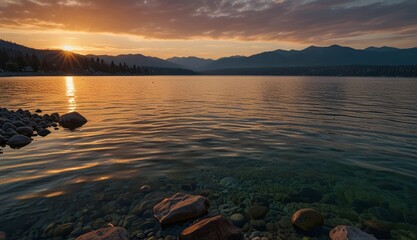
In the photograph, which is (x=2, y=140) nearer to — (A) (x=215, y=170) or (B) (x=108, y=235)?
(A) (x=215, y=170)

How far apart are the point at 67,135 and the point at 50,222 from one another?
12.1 metres

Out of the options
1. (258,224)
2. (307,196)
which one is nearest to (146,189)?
(258,224)

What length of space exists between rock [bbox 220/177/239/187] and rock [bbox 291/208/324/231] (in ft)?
9.86

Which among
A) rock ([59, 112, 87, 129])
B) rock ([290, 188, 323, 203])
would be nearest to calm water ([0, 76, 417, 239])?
rock ([290, 188, 323, 203])

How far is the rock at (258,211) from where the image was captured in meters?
8.29

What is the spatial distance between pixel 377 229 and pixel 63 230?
30.0 ft

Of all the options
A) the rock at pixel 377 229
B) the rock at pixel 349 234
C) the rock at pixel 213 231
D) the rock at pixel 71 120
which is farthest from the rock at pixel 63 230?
the rock at pixel 71 120

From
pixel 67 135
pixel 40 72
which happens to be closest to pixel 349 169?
pixel 67 135

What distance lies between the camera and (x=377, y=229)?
7.64 m

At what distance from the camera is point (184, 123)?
23766 mm

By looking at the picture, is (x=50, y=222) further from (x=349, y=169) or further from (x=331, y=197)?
(x=349, y=169)

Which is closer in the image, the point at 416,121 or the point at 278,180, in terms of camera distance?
the point at 278,180

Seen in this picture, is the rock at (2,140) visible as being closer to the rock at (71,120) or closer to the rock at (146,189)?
the rock at (71,120)

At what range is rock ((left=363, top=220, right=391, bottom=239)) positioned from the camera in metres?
7.44
